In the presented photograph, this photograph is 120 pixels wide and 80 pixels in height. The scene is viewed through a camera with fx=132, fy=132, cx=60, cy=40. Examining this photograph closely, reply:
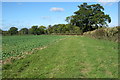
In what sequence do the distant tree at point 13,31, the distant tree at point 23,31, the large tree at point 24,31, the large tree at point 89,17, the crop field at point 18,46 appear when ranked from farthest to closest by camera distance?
the large tree at point 24,31
the distant tree at point 23,31
the distant tree at point 13,31
the large tree at point 89,17
the crop field at point 18,46

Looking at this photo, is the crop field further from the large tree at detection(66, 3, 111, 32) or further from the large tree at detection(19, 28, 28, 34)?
the large tree at detection(19, 28, 28, 34)

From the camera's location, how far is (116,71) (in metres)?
5.22

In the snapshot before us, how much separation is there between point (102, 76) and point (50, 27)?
97.6 meters

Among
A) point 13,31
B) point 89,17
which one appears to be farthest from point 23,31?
point 89,17

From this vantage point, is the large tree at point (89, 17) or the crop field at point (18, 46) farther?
the large tree at point (89, 17)

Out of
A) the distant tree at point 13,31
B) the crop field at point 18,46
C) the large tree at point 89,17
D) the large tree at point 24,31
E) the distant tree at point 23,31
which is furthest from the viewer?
the large tree at point 24,31

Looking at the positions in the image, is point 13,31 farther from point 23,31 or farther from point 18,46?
point 18,46

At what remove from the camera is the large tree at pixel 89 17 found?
55.2m

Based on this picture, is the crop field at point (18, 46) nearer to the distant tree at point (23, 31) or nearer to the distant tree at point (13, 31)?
the distant tree at point (13, 31)

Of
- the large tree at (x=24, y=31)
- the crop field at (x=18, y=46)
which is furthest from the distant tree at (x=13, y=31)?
the crop field at (x=18, y=46)

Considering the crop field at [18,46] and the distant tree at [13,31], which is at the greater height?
the distant tree at [13,31]

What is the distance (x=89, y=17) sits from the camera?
56.8m

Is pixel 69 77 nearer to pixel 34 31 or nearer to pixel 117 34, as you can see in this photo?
pixel 117 34

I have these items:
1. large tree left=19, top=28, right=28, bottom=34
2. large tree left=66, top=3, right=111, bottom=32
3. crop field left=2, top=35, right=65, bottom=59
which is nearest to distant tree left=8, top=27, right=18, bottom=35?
large tree left=19, top=28, right=28, bottom=34
